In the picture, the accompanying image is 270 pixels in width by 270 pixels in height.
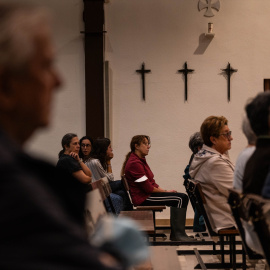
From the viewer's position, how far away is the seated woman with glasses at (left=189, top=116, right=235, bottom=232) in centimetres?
557

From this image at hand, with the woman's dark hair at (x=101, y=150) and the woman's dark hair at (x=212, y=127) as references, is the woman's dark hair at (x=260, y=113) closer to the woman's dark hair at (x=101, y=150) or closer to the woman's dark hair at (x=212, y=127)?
the woman's dark hair at (x=212, y=127)

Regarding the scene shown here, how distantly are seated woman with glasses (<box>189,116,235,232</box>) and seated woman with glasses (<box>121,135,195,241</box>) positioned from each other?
255 centimetres

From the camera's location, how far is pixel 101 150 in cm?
820

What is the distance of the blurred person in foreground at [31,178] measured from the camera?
3.05 ft

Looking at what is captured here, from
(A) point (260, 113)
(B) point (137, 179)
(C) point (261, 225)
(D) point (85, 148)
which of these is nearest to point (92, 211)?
(C) point (261, 225)

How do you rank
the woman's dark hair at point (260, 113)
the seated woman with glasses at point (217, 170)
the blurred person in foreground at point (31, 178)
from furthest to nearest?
the seated woman with glasses at point (217, 170), the woman's dark hair at point (260, 113), the blurred person in foreground at point (31, 178)

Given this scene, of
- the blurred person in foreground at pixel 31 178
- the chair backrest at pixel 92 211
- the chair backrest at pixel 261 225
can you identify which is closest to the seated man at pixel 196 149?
the chair backrest at pixel 261 225

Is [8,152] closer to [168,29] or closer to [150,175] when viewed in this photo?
[150,175]

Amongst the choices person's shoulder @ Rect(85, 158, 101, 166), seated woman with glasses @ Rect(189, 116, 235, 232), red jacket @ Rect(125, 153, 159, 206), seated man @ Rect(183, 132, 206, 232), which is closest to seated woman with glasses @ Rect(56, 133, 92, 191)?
person's shoulder @ Rect(85, 158, 101, 166)

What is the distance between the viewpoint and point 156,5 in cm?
1034

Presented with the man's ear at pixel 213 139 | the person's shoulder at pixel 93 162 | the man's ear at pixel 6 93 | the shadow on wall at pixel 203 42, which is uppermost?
the shadow on wall at pixel 203 42

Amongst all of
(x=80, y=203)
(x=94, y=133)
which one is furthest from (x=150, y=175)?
(x=80, y=203)

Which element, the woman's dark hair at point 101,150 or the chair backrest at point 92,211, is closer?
the chair backrest at point 92,211

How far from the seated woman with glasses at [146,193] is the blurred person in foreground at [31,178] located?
7.11m
